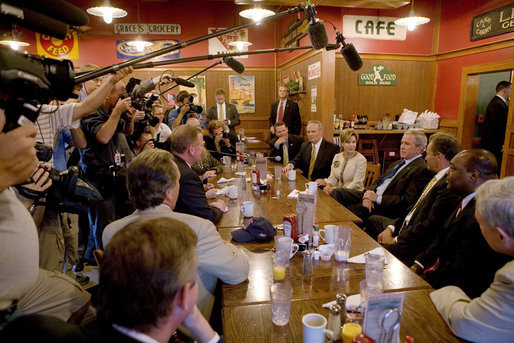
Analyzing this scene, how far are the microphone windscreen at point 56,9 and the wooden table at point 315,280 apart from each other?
110cm

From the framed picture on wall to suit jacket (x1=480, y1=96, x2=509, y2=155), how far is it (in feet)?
17.5

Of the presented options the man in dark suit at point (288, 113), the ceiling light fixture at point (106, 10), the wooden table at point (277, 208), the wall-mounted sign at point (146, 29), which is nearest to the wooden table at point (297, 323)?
the wooden table at point (277, 208)

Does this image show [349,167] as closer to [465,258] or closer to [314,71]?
[465,258]

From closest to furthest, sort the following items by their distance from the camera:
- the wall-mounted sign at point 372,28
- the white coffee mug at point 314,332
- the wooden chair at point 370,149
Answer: the white coffee mug at point 314,332 → the wall-mounted sign at point 372,28 → the wooden chair at point 370,149

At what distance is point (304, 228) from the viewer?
1.86 meters

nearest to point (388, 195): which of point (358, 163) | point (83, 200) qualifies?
→ point (358, 163)

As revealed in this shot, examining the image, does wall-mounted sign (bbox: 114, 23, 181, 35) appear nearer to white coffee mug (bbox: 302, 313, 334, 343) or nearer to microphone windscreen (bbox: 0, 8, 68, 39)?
microphone windscreen (bbox: 0, 8, 68, 39)

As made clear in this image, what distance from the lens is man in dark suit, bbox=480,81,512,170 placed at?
536 centimetres

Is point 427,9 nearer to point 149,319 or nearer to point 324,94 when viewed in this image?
point 324,94

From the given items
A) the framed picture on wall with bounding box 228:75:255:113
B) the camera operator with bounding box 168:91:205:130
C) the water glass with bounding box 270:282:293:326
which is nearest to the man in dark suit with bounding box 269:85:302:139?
the framed picture on wall with bounding box 228:75:255:113

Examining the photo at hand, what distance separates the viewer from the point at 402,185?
3086 mm

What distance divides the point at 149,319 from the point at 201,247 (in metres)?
0.60

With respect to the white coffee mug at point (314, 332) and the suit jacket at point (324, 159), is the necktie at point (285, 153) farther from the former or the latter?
the white coffee mug at point (314, 332)

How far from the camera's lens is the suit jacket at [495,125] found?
17.6 ft
